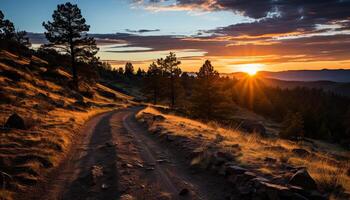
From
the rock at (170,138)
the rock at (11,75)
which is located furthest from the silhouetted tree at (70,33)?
the rock at (170,138)

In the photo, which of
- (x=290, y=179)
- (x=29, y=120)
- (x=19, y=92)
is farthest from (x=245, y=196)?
(x=19, y=92)

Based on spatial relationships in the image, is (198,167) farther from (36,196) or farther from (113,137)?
(113,137)

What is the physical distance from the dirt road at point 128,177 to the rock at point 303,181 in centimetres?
223

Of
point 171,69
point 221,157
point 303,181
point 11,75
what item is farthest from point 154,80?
point 303,181

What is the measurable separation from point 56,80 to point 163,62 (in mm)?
24806

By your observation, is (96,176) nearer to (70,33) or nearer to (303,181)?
(303,181)

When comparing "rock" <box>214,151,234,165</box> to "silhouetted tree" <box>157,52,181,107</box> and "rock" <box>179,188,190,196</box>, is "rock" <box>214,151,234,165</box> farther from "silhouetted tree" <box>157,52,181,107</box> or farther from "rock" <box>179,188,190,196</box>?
"silhouetted tree" <box>157,52,181,107</box>

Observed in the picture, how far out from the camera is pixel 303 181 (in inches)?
356

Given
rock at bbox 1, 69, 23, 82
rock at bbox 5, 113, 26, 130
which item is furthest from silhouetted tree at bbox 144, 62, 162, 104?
rock at bbox 5, 113, 26, 130

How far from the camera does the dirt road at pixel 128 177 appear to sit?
980 cm

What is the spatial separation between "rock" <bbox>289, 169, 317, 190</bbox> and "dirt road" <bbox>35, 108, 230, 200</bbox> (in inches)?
87.9

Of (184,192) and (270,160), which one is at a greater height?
(270,160)

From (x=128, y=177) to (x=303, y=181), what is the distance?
18.6ft

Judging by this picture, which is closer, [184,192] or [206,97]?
[184,192]
